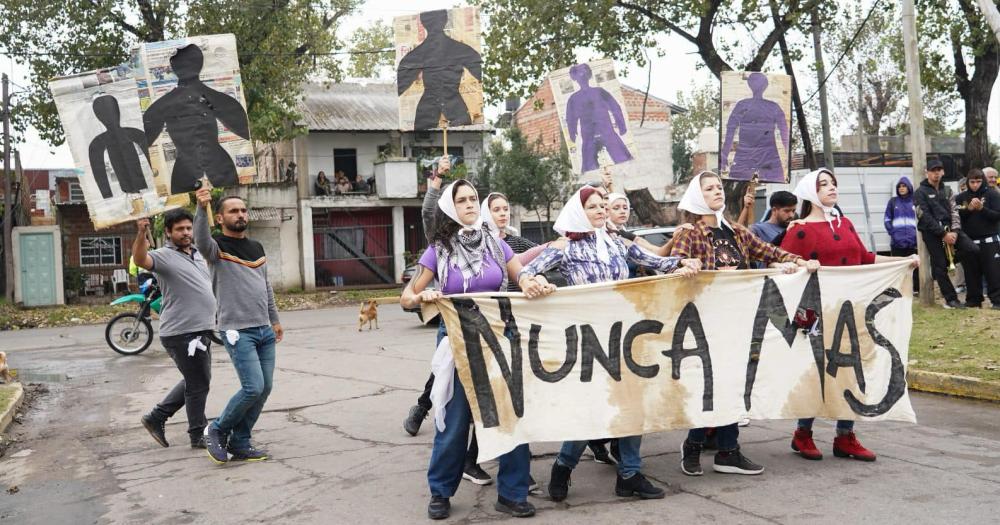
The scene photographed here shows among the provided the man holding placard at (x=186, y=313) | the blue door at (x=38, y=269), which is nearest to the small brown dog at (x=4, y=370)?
the man holding placard at (x=186, y=313)

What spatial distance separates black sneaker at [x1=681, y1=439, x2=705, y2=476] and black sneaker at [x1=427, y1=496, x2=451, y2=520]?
159 centimetres

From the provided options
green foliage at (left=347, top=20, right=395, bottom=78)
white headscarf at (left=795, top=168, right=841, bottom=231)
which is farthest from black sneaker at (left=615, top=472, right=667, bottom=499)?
green foliage at (left=347, top=20, right=395, bottom=78)

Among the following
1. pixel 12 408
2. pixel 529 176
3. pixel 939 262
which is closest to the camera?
pixel 12 408

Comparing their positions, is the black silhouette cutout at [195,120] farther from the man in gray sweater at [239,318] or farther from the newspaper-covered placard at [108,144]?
the man in gray sweater at [239,318]

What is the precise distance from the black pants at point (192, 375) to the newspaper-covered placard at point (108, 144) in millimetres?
1148

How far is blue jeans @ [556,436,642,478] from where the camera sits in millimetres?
5441

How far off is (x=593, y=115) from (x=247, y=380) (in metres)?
5.82

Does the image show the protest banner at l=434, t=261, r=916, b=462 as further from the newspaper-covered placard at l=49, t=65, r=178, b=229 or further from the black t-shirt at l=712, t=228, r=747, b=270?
the newspaper-covered placard at l=49, t=65, r=178, b=229

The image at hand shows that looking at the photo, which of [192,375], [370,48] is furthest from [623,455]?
[370,48]

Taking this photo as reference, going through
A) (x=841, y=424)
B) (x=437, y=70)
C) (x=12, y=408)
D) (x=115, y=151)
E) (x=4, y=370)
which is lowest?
(x=12, y=408)

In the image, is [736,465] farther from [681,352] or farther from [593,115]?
[593,115]

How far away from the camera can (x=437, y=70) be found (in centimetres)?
1062

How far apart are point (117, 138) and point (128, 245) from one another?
28061 mm

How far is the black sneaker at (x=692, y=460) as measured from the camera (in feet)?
19.4
